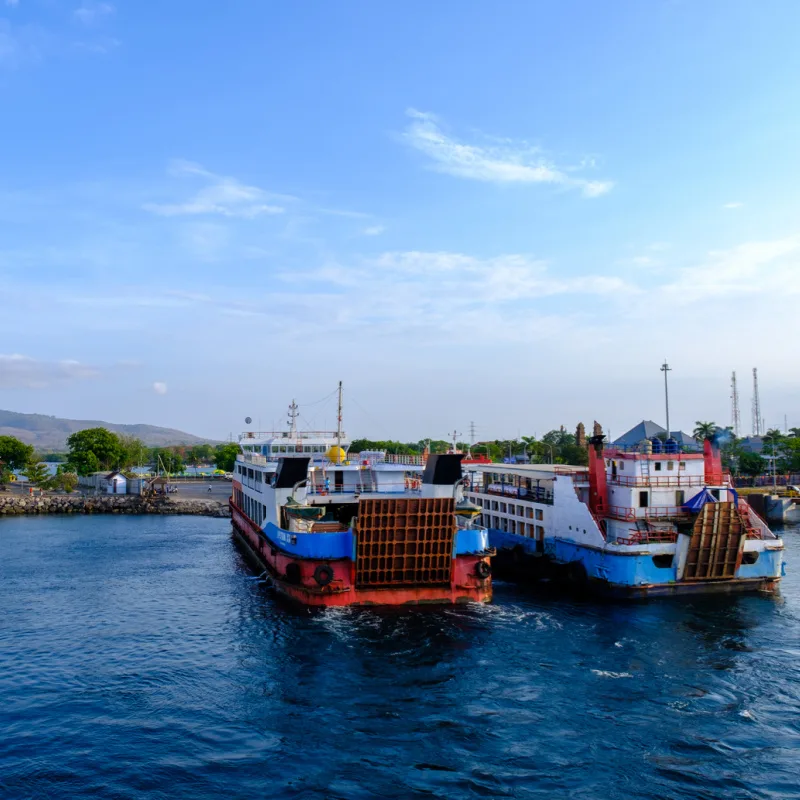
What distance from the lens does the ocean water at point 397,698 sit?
58.7 feet

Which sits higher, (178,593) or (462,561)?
(462,561)

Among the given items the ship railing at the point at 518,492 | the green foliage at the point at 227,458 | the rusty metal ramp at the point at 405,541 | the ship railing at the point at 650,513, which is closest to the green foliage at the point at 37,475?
the green foliage at the point at 227,458

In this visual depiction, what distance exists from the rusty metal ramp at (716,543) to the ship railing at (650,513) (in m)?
3.04

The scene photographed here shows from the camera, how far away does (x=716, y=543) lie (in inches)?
1448

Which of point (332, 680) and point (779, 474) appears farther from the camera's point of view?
point (779, 474)

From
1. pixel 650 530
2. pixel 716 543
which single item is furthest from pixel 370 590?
pixel 716 543

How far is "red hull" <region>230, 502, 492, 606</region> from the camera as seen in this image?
109 ft

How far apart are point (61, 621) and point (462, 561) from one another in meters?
20.1

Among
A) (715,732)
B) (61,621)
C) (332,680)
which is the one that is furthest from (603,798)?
(61,621)

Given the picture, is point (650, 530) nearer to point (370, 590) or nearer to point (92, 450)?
point (370, 590)

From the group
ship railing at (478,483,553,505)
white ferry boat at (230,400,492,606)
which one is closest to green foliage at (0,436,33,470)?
ship railing at (478,483,553,505)

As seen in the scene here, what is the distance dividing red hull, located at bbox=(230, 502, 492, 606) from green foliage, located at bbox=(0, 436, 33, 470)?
106 meters

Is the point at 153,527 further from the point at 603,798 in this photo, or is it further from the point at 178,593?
the point at 603,798

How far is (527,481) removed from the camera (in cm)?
5209
